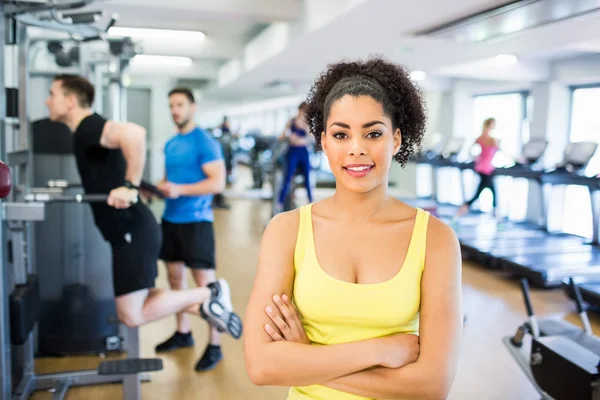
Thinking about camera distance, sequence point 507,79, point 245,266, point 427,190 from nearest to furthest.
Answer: point 245,266 → point 507,79 → point 427,190

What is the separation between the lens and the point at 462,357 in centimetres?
327

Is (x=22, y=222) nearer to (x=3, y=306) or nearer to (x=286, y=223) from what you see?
(x=3, y=306)

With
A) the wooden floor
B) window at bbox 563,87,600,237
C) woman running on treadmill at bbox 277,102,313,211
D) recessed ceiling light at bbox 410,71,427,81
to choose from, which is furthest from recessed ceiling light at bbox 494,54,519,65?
the wooden floor

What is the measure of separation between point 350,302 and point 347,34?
456 centimetres

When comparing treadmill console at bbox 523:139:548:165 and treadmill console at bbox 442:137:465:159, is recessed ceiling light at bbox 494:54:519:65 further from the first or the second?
treadmill console at bbox 442:137:465:159

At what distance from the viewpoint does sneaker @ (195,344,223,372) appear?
3.00 m

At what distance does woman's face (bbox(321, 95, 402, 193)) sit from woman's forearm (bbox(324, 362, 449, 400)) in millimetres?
346

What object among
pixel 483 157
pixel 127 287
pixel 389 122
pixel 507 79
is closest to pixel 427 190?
pixel 507 79

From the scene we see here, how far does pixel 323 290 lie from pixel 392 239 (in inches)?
6.7

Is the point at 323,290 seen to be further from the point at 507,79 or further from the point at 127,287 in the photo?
the point at 507,79

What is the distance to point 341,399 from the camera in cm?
112

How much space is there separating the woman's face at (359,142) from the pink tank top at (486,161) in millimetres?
5881

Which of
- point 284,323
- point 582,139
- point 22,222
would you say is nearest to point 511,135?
point 582,139

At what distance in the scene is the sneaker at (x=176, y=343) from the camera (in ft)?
10.8
